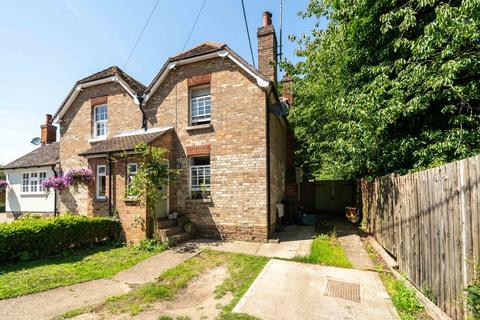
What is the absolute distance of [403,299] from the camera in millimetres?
5195

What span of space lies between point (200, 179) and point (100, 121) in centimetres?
710

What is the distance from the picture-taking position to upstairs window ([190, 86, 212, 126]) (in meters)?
11.7

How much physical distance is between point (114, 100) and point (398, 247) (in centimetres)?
1382

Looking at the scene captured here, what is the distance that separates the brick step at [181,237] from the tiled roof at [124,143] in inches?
151

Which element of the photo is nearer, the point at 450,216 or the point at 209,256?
the point at 450,216

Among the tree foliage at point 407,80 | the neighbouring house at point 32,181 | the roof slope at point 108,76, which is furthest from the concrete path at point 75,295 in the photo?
the neighbouring house at point 32,181

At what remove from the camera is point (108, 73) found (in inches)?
545

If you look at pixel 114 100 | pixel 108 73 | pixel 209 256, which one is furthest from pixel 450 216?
pixel 108 73

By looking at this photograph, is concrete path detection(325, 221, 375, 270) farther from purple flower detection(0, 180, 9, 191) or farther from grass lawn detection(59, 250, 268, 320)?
purple flower detection(0, 180, 9, 191)

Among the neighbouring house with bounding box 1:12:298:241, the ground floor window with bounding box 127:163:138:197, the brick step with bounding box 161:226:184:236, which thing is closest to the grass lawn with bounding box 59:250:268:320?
the brick step with bounding box 161:226:184:236

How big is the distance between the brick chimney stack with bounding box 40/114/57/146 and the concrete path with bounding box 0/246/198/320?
1969 cm

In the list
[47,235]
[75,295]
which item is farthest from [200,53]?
[75,295]

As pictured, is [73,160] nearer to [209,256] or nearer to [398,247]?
[209,256]

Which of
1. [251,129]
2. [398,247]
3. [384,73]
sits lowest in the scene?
[398,247]
